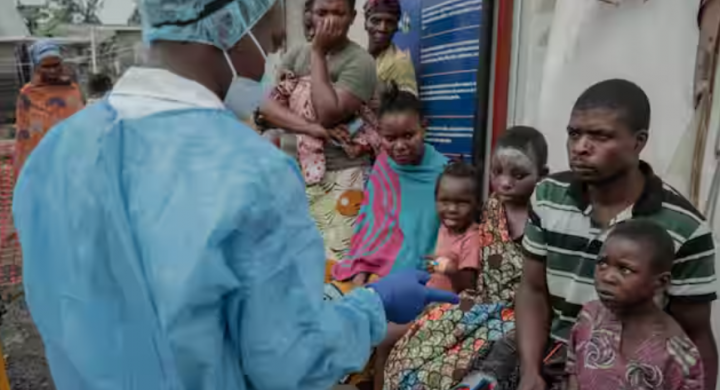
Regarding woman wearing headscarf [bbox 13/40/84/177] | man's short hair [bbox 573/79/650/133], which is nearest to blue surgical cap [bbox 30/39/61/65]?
woman wearing headscarf [bbox 13/40/84/177]

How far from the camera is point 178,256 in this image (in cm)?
98

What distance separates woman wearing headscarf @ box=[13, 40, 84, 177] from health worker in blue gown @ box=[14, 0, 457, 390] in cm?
322

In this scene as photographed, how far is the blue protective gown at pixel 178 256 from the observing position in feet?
3.24

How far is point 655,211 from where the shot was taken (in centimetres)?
161

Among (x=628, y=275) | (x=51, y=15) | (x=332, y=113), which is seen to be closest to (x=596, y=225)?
(x=628, y=275)

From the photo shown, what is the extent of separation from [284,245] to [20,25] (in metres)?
4.17

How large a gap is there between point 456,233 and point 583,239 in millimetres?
877

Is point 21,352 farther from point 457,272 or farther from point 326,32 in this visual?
point 457,272

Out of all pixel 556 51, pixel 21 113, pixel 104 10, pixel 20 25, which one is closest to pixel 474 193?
pixel 556 51

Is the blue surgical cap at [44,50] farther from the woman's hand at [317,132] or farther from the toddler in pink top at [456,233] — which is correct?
the toddler in pink top at [456,233]

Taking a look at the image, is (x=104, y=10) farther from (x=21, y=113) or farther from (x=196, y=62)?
(x=196, y=62)

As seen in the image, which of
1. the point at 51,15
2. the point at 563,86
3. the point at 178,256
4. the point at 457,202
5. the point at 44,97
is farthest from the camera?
the point at 51,15

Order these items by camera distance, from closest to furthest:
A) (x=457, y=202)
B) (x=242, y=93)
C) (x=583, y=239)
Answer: (x=242, y=93) < (x=583, y=239) < (x=457, y=202)

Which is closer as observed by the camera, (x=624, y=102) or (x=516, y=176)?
(x=624, y=102)
